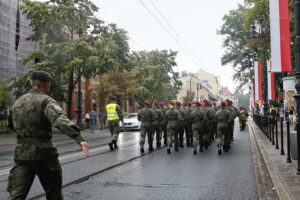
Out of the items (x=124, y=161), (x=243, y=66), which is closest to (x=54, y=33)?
(x=124, y=161)

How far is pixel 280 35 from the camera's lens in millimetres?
10367

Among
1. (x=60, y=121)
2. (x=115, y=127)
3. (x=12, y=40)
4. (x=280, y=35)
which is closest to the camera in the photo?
(x=60, y=121)

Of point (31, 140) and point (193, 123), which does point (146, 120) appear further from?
point (31, 140)

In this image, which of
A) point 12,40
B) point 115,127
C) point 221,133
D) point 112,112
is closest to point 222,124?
point 221,133

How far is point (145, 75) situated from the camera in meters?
48.3

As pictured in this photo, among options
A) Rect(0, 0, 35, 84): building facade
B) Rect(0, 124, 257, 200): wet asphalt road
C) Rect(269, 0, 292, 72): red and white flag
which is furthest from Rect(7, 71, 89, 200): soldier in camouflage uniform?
Rect(0, 0, 35, 84): building facade

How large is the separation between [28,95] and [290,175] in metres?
5.54

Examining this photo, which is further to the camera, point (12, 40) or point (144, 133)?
point (12, 40)

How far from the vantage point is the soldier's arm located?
364 centimetres

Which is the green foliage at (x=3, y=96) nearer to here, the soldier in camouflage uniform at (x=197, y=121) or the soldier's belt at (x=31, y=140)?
the soldier in camouflage uniform at (x=197, y=121)

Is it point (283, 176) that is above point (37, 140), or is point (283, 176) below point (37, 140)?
Answer: below

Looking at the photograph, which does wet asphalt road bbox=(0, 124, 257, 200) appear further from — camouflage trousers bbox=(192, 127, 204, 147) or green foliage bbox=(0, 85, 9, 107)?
green foliage bbox=(0, 85, 9, 107)

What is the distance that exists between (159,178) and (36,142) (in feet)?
13.9

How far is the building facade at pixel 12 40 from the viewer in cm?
2669
